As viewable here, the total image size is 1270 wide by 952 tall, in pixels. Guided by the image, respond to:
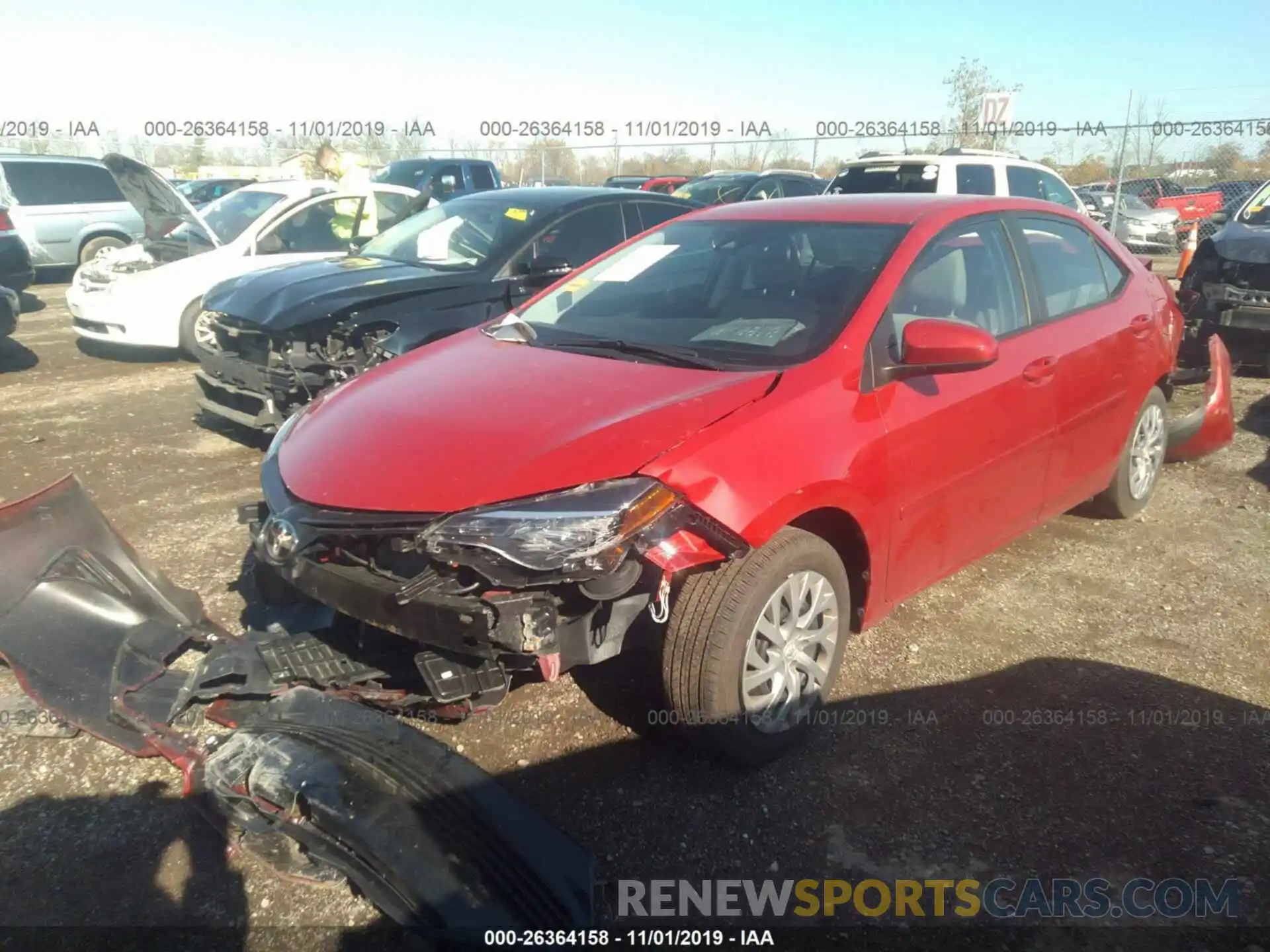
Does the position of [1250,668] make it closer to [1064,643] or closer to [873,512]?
[1064,643]

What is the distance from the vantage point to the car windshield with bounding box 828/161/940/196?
34.5 ft

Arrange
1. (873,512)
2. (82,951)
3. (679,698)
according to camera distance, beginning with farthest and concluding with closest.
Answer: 1. (873,512)
2. (679,698)
3. (82,951)

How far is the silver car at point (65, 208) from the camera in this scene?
13.4m

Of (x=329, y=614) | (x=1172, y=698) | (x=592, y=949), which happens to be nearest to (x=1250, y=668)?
(x=1172, y=698)

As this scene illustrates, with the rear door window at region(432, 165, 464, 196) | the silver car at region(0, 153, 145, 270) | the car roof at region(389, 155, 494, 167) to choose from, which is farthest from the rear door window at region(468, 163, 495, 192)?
the silver car at region(0, 153, 145, 270)

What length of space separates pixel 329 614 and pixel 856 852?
1.79 meters

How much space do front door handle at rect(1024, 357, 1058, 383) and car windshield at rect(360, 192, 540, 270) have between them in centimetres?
363

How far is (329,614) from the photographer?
10.0ft

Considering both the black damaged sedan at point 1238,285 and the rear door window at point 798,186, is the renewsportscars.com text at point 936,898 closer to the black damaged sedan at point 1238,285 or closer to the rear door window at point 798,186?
the black damaged sedan at point 1238,285

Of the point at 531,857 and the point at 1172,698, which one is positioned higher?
the point at 531,857

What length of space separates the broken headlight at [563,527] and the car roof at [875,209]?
5.97 ft

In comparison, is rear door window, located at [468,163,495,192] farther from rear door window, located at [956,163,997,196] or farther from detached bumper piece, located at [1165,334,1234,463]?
detached bumper piece, located at [1165,334,1234,463]

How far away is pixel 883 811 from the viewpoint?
110 inches

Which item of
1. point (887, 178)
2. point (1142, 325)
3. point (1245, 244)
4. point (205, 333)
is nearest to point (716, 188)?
point (887, 178)
